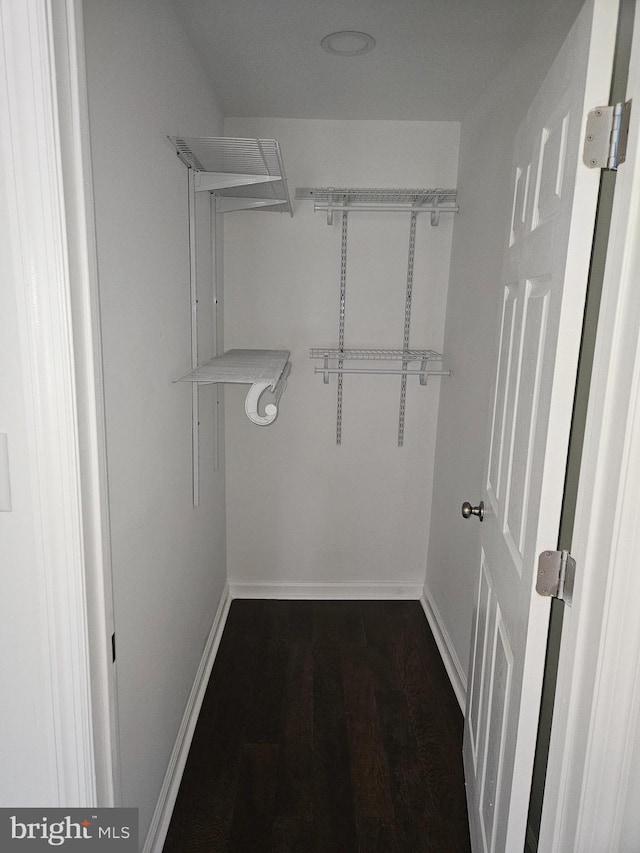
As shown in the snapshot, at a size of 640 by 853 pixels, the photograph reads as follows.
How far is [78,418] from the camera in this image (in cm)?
86

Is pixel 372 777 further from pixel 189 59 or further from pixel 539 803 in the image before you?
pixel 189 59

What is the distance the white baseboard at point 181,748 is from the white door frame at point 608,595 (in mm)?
1131

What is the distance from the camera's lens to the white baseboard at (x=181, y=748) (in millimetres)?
1619

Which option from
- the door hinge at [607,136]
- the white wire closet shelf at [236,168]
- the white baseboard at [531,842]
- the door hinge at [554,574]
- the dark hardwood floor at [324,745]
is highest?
the white wire closet shelf at [236,168]

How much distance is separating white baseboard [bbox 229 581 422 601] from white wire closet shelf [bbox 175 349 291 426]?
4.43ft

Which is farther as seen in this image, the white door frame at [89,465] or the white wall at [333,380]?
the white wall at [333,380]

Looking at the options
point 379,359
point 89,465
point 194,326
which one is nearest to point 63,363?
point 89,465

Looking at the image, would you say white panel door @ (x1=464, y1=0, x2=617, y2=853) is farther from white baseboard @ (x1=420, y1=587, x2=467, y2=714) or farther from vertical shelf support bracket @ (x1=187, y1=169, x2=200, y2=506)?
vertical shelf support bracket @ (x1=187, y1=169, x2=200, y2=506)

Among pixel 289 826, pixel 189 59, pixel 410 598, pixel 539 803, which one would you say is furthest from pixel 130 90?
pixel 410 598

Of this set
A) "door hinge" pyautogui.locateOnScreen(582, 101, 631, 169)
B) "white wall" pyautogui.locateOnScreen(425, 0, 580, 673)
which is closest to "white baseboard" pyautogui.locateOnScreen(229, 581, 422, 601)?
"white wall" pyautogui.locateOnScreen(425, 0, 580, 673)

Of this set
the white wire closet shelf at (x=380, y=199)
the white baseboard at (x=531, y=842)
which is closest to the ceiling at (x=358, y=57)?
A: the white wire closet shelf at (x=380, y=199)

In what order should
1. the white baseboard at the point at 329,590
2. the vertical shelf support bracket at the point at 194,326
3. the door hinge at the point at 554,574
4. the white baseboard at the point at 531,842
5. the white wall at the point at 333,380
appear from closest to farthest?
1. the door hinge at the point at 554,574
2. the white baseboard at the point at 531,842
3. the vertical shelf support bracket at the point at 194,326
4. the white wall at the point at 333,380
5. the white baseboard at the point at 329,590

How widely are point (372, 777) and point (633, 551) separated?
148cm

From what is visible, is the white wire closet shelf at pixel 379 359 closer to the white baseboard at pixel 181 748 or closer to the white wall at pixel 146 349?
the white wall at pixel 146 349
